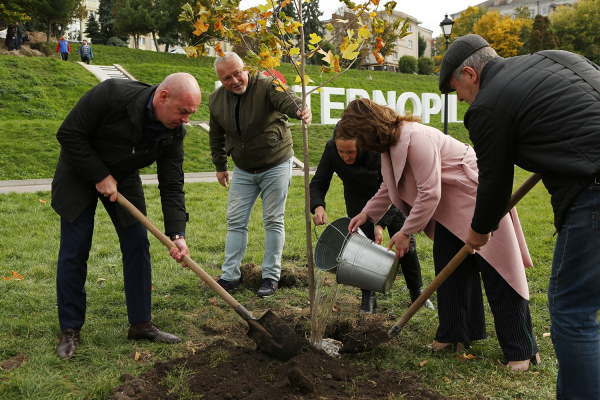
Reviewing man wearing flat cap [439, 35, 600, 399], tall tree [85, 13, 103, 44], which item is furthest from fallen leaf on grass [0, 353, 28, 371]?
tall tree [85, 13, 103, 44]

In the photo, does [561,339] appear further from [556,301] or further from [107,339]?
[107,339]

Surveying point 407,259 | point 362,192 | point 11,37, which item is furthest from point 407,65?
point 407,259

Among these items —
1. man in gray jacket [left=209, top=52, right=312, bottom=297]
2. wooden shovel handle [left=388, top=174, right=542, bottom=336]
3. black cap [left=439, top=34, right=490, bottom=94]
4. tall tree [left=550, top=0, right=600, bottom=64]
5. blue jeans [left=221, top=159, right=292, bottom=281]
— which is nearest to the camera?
black cap [left=439, top=34, right=490, bottom=94]

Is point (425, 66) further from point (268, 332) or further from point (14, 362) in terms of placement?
point (14, 362)

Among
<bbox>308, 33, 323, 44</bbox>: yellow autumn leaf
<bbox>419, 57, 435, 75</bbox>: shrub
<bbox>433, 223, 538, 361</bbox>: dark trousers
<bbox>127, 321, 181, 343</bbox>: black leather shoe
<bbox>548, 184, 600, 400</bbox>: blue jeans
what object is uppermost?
<bbox>419, 57, 435, 75</bbox>: shrub

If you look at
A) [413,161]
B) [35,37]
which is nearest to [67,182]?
[413,161]

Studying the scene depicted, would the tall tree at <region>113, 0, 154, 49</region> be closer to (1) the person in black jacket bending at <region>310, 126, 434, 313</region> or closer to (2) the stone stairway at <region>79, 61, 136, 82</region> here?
(2) the stone stairway at <region>79, 61, 136, 82</region>

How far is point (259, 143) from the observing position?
4613 mm

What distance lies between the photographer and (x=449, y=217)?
10.9 feet

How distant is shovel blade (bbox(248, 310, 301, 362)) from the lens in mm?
3340

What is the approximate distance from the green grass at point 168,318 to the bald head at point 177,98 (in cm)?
155

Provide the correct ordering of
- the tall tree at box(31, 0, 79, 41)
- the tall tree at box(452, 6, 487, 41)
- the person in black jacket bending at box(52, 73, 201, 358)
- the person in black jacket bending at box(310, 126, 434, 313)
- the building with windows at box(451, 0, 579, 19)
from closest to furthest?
1. the person in black jacket bending at box(52, 73, 201, 358)
2. the person in black jacket bending at box(310, 126, 434, 313)
3. the tall tree at box(31, 0, 79, 41)
4. the tall tree at box(452, 6, 487, 41)
5. the building with windows at box(451, 0, 579, 19)

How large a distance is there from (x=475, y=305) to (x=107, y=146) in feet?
8.92

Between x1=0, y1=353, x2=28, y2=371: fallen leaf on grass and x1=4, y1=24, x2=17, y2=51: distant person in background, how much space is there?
25.1 metres
